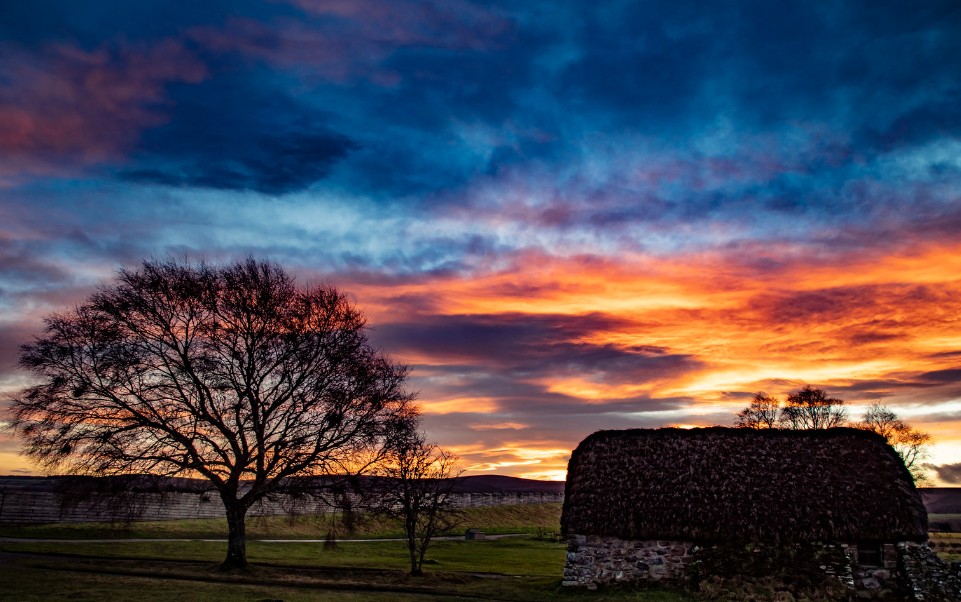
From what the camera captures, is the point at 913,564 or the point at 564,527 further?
the point at 564,527

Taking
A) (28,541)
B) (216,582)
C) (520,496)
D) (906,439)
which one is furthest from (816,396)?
(28,541)

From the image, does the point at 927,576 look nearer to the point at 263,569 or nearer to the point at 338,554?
the point at 263,569

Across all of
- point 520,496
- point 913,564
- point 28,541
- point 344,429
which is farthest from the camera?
point 520,496

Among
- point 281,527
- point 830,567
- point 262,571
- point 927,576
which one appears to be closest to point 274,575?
point 262,571

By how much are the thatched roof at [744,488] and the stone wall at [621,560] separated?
0.38 metres

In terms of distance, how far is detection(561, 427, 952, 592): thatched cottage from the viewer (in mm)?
24031

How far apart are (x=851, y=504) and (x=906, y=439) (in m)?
55.4

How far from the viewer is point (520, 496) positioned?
89.4 meters

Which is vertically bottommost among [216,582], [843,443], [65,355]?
[216,582]

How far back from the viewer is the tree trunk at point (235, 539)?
95.6ft

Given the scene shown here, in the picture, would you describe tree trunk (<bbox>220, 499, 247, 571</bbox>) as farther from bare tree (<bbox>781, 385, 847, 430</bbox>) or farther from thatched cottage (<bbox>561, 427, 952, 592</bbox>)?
bare tree (<bbox>781, 385, 847, 430</bbox>)

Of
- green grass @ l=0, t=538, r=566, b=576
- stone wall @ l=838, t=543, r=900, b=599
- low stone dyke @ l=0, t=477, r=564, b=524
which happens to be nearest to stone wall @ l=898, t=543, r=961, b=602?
stone wall @ l=838, t=543, r=900, b=599

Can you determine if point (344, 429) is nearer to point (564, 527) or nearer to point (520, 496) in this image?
point (564, 527)

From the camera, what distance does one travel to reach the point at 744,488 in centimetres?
2561
